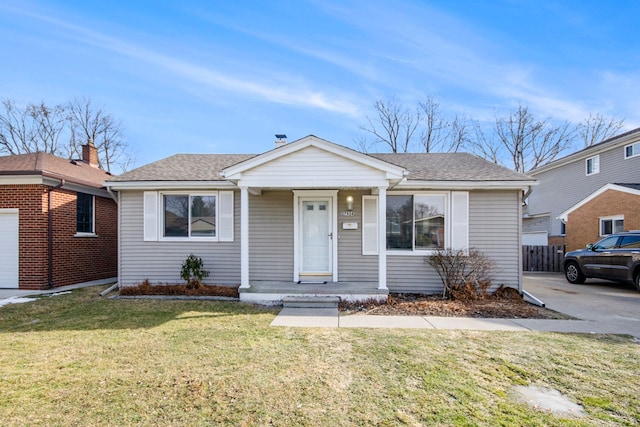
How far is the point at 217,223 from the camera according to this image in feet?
27.3

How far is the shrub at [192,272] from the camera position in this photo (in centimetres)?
792

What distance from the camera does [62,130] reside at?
81.4 feet

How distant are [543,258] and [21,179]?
1989cm

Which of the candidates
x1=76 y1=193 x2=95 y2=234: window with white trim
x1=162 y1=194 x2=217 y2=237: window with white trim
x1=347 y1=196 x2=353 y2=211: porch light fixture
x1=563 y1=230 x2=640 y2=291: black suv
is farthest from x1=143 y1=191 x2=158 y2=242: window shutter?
x1=563 y1=230 x2=640 y2=291: black suv

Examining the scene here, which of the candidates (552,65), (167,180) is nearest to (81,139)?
(167,180)

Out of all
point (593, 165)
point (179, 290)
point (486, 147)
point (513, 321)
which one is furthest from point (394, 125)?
point (179, 290)

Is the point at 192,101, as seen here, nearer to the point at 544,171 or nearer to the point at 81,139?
the point at 81,139

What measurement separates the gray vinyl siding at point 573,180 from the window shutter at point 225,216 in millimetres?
14000

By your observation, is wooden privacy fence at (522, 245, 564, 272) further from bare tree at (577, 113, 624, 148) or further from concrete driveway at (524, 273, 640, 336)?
bare tree at (577, 113, 624, 148)

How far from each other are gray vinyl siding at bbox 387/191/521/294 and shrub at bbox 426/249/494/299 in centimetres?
26

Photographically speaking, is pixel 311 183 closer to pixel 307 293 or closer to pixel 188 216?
pixel 307 293

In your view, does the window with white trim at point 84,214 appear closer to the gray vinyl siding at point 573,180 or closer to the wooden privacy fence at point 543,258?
the wooden privacy fence at point 543,258

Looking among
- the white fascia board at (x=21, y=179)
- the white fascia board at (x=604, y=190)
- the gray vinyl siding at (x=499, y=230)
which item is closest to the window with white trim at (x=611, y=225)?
the white fascia board at (x=604, y=190)

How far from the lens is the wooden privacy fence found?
14.4m
